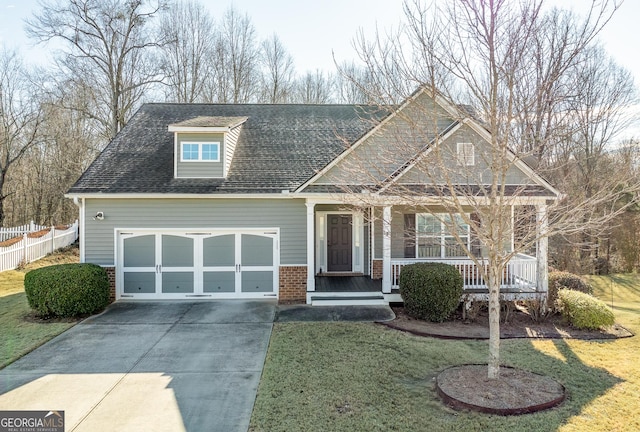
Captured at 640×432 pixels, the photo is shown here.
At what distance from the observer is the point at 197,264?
11.6 metres

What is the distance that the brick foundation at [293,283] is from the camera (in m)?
11.4

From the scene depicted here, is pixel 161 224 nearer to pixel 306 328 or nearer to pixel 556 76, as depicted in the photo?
pixel 306 328

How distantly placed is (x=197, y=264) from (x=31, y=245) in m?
10.8

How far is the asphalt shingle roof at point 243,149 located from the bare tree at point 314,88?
12.2 metres

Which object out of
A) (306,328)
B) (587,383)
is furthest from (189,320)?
(587,383)

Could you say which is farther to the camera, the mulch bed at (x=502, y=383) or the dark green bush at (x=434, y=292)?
the dark green bush at (x=434, y=292)

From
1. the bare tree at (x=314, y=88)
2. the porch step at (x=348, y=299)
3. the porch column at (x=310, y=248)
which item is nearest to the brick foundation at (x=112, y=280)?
the porch column at (x=310, y=248)

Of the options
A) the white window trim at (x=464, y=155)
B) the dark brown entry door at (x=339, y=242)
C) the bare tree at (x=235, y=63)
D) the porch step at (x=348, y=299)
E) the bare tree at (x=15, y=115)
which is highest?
the bare tree at (x=235, y=63)

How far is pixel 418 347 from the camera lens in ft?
25.3

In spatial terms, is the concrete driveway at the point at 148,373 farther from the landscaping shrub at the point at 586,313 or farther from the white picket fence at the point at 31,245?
the white picket fence at the point at 31,245

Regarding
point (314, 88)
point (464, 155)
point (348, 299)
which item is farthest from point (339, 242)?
point (314, 88)

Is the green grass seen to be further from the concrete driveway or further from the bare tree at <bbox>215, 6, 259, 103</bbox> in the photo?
the bare tree at <bbox>215, 6, 259, 103</bbox>

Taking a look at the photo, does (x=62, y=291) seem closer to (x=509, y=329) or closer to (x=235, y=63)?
(x=509, y=329)

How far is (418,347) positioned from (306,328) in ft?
8.34
